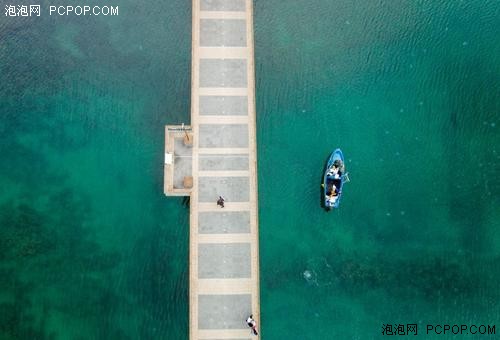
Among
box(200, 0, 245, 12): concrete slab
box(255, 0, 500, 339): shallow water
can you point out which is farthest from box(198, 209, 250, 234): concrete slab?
box(200, 0, 245, 12): concrete slab

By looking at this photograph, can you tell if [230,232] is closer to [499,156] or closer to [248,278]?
[248,278]

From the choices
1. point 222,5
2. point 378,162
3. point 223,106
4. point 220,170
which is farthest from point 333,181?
point 222,5

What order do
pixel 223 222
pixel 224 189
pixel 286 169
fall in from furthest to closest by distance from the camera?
pixel 286 169 → pixel 224 189 → pixel 223 222

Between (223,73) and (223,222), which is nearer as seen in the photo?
(223,222)

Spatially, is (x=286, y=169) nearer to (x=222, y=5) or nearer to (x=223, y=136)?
(x=223, y=136)

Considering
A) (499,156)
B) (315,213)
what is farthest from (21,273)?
(499,156)

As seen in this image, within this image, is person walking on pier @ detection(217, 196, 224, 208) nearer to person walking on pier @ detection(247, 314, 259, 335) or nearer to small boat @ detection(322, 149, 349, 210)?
small boat @ detection(322, 149, 349, 210)
